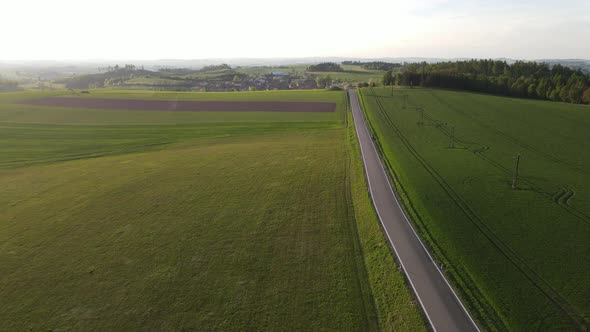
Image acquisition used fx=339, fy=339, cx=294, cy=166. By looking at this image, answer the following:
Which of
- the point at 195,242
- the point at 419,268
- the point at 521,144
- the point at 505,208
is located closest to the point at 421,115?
the point at 521,144

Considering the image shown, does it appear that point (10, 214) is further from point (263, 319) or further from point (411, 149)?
point (411, 149)

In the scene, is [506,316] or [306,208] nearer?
[506,316]

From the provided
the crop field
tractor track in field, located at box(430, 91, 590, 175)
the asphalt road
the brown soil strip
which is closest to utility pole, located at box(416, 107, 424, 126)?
the crop field

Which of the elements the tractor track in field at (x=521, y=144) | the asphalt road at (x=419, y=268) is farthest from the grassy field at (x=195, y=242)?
the tractor track in field at (x=521, y=144)

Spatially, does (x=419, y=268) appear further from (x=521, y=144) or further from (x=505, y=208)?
(x=521, y=144)

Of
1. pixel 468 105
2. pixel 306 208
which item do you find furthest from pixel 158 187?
pixel 468 105
